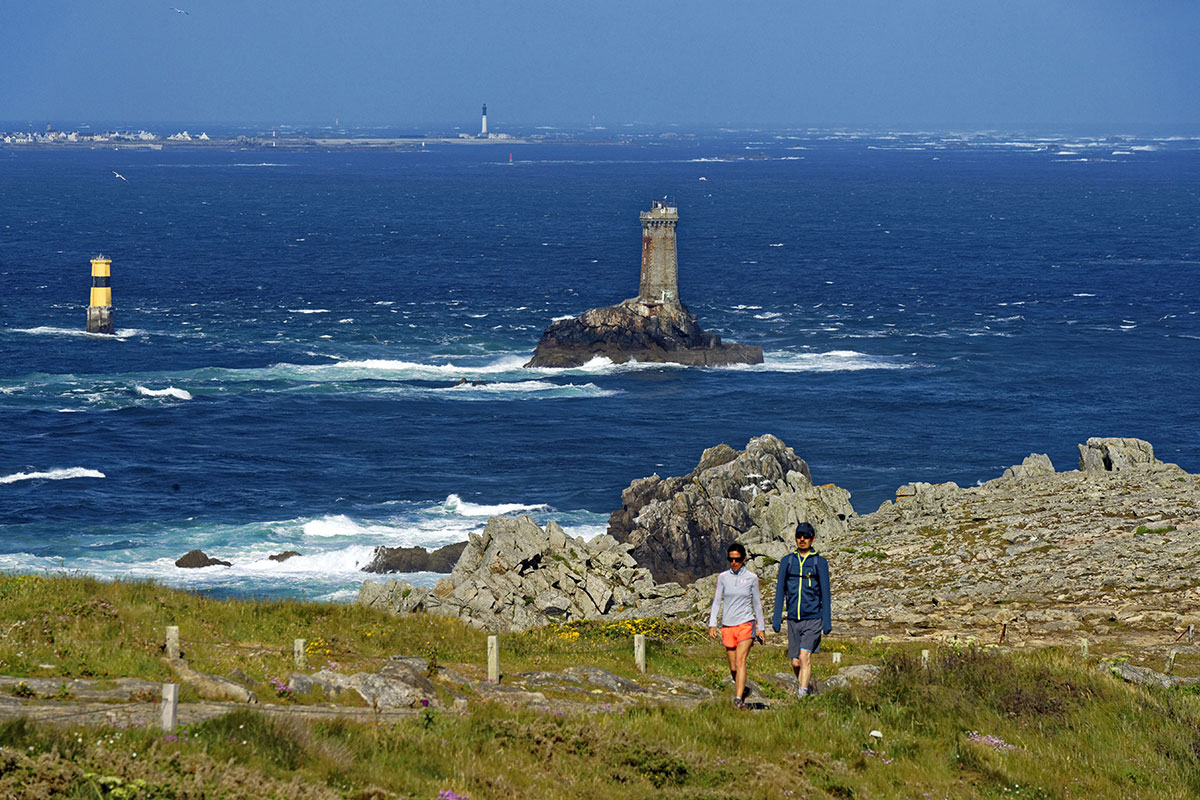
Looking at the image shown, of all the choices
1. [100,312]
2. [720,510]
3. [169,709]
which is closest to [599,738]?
[169,709]

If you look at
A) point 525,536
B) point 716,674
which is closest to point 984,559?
point 525,536

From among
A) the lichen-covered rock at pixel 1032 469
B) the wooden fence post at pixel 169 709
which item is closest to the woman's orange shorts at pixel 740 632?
the wooden fence post at pixel 169 709

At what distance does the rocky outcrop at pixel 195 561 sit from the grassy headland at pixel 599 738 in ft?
93.7

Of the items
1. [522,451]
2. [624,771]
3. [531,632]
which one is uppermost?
[624,771]

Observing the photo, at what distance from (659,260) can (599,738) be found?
94.9 metres

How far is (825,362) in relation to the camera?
102 m

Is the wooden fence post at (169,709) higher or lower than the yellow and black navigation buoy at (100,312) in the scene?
higher

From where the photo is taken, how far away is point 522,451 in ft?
245

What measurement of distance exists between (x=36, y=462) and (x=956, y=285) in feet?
341

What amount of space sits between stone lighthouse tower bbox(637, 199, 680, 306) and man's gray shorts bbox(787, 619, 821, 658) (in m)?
89.6

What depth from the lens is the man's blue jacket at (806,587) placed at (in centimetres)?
1789

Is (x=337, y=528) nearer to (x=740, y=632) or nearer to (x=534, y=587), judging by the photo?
(x=534, y=587)

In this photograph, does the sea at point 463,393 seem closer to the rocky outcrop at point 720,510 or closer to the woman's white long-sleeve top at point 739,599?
the rocky outcrop at point 720,510

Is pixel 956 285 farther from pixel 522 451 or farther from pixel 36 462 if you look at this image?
pixel 36 462
